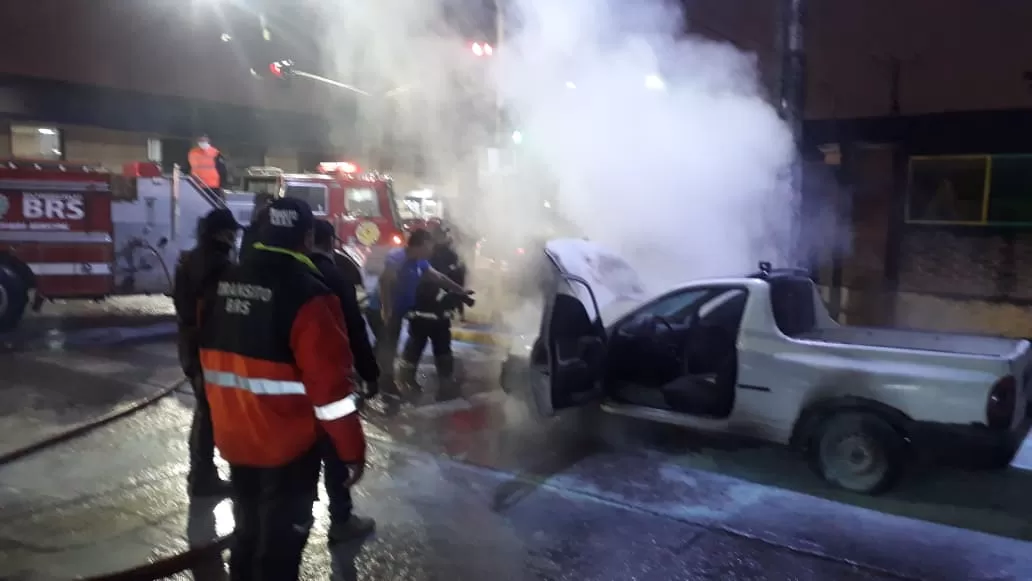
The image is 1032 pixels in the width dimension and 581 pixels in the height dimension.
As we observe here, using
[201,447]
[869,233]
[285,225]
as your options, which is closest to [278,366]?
[285,225]

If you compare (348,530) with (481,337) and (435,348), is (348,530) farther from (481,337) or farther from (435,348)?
(481,337)

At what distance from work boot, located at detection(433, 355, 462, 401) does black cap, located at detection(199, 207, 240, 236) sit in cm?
318

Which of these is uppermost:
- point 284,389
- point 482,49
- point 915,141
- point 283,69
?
point 283,69

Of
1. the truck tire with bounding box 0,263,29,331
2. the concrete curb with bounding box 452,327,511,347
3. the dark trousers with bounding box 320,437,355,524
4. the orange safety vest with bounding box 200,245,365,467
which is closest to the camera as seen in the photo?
the orange safety vest with bounding box 200,245,365,467

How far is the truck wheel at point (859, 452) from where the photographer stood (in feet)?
16.1

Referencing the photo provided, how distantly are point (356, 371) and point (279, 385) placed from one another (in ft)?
3.41

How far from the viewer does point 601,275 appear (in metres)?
6.59

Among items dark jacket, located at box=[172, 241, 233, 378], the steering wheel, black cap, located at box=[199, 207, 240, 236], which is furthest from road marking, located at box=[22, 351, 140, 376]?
the steering wheel

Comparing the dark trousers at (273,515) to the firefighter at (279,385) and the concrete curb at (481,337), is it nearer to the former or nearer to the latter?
the firefighter at (279,385)

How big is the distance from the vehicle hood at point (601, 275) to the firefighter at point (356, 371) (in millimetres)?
1928

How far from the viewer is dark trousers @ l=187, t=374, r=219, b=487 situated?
15.9 feet

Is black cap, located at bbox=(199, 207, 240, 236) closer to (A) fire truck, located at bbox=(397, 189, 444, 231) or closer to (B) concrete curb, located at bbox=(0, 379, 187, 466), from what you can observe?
(B) concrete curb, located at bbox=(0, 379, 187, 466)

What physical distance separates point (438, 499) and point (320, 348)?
7.99 feet

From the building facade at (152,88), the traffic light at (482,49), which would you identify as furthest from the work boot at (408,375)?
the building facade at (152,88)
